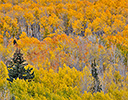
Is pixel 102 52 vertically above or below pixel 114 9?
below

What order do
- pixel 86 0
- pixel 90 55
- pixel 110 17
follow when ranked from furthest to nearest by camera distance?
pixel 86 0
pixel 110 17
pixel 90 55

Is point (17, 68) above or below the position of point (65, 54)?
below

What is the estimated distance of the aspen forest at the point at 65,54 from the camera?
26.3 metres

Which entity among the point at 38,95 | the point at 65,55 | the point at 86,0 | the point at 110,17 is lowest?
the point at 38,95

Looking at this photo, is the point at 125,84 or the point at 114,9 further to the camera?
the point at 114,9

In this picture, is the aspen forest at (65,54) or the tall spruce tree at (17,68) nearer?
the tall spruce tree at (17,68)

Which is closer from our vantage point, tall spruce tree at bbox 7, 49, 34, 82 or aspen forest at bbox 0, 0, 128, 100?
tall spruce tree at bbox 7, 49, 34, 82

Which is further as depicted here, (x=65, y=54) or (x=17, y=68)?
(x=65, y=54)

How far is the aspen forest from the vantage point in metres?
26.3

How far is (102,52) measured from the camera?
1674 inches

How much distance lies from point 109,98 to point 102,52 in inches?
733

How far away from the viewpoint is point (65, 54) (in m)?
43.4

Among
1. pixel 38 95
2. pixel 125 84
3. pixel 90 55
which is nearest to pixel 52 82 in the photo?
pixel 38 95

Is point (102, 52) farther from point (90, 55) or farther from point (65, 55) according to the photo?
point (65, 55)
